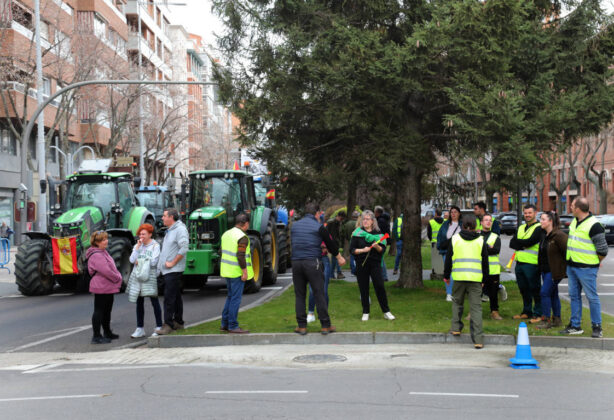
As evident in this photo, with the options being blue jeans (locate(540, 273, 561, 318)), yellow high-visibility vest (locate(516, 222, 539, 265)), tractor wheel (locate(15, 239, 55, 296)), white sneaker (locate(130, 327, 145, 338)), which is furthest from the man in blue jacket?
tractor wheel (locate(15, 239, 55, 296))

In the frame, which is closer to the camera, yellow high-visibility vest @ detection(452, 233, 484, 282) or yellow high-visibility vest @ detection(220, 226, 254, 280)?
yellow high-visibility vest @ detection(452, 233, 484, 282)

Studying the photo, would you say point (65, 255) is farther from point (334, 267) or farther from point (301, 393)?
point (301, 393)

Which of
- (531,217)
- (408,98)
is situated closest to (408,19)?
(408,98)

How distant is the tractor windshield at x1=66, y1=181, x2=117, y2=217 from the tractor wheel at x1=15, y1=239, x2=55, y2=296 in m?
1.40

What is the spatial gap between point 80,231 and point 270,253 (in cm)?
450

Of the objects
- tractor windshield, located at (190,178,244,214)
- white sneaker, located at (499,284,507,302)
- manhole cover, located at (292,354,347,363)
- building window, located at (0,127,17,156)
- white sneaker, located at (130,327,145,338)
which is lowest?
manhole cover, located at (292,354,347,363)

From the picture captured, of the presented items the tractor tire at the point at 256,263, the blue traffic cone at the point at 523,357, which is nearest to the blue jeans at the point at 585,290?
the blue traffic cone at the point at 523,357

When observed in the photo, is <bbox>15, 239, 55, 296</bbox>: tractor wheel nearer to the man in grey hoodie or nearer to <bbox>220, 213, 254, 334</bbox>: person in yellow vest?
the man in grey hoodie

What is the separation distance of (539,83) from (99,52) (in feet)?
85.7

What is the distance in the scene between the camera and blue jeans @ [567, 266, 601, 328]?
32.2 ft

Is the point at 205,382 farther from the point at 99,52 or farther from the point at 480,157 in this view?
the point at 99,52

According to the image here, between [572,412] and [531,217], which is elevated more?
[531,217]

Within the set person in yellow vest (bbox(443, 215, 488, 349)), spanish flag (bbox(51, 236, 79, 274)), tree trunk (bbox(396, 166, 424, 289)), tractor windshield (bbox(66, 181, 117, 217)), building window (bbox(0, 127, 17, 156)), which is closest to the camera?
person in yellow vest (bbox(443, 215, 488, 349))

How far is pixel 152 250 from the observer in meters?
11.0
